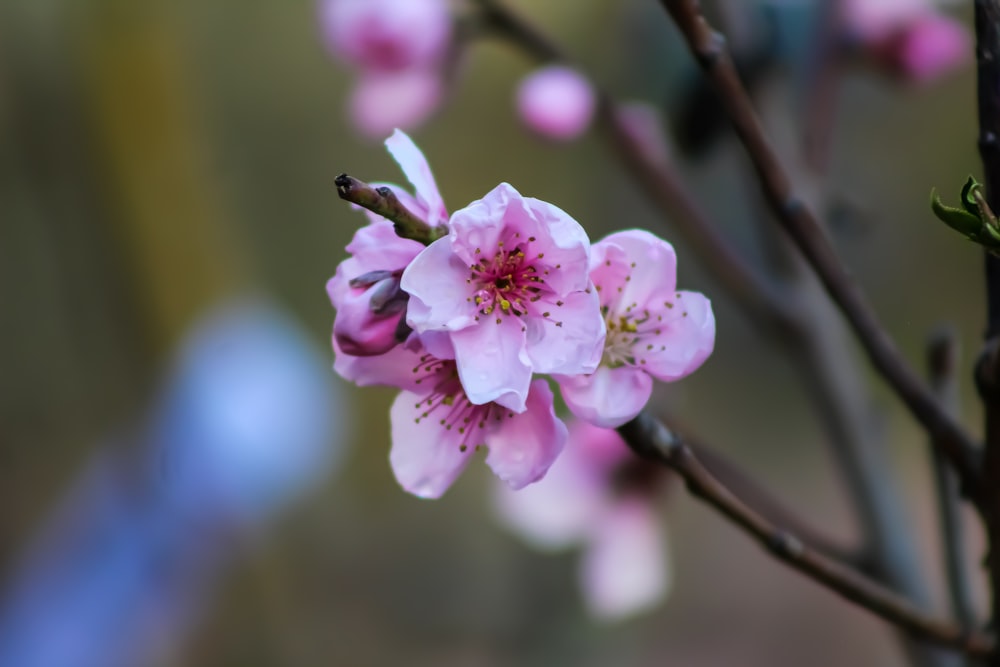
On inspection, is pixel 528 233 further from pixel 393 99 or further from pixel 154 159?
pixel 154 159

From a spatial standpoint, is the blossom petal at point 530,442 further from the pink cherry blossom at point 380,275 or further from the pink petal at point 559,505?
the pink petal at point 559,505

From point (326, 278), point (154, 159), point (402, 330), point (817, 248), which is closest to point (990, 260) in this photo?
point (817, 248)

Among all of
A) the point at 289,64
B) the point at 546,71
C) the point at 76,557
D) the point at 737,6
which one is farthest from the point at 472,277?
the point at 289,64

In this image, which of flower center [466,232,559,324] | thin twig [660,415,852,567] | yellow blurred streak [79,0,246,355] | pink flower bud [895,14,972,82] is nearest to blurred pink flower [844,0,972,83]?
pink flower bud [895,14,972,82]

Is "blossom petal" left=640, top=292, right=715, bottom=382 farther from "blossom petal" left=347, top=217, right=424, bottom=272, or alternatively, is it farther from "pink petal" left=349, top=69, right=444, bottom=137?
"pink petal" left=349, top=69, right=444, bottom=137

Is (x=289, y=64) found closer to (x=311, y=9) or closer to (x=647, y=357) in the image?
(x=311, y=9)

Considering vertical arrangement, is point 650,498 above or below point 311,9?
below

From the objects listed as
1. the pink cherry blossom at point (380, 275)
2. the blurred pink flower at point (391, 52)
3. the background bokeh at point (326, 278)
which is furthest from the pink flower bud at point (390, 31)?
the pink cherry blossom at point (380, 275)
